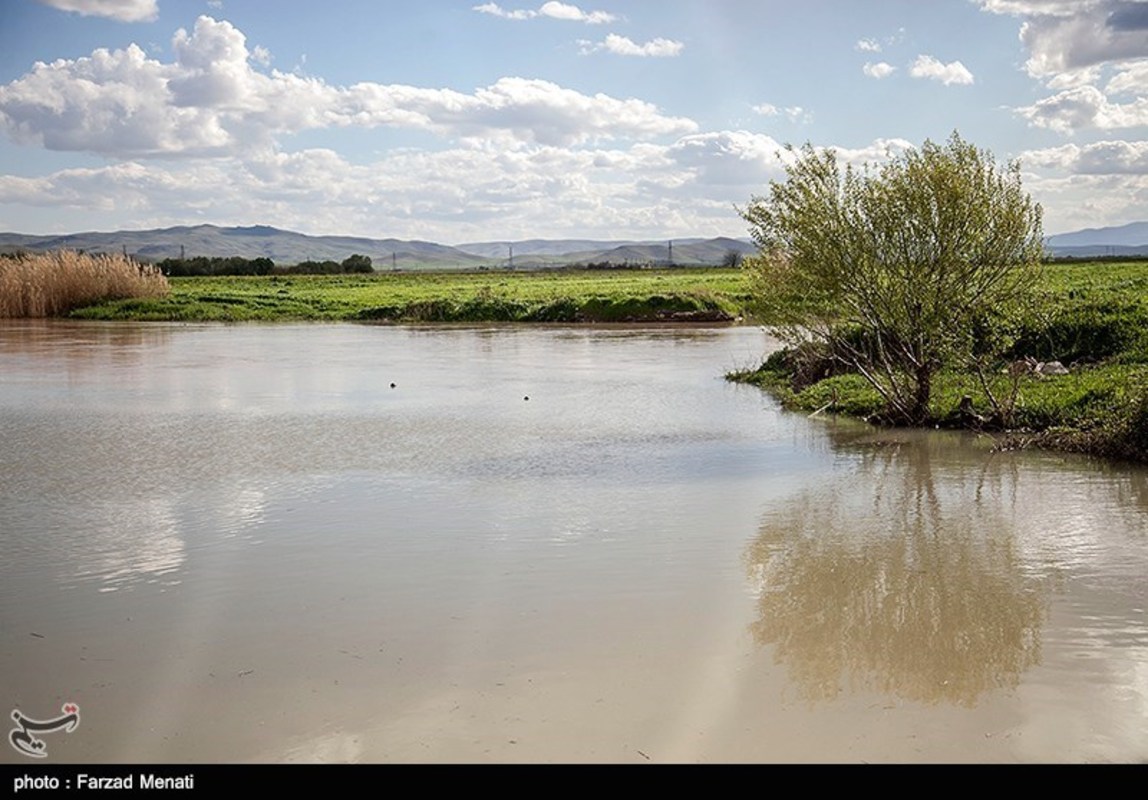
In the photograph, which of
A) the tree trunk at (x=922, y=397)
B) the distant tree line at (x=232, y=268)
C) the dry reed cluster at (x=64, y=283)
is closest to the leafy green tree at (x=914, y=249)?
the tree trunk at (x=922, y=397)

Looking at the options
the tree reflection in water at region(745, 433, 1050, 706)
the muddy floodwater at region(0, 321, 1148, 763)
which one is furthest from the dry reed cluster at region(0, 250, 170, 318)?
the tree reflection in water at region(745, 433, 1050, 706)

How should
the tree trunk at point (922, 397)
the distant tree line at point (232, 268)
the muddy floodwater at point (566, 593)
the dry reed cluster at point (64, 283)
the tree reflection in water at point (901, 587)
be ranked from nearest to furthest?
1. the muddy floodwater at point (566, 593)
2. the tree reflection in water at point (901, 587)
3. the tree trunk at point (922, 397)
4. the dry reed cluster at point (64, 283)
5. the distant tree line at point (232, 268)

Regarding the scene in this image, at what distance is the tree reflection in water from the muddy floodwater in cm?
4

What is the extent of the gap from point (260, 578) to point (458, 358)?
25.1 m

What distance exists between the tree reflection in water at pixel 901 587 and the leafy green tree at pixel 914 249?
11.4ft

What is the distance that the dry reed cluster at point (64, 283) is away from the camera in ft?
188

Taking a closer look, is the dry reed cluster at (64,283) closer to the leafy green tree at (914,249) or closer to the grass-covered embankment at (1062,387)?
the grass-covered embankment at (1062,387)

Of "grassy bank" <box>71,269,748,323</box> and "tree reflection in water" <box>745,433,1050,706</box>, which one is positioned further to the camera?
"grassy bank" <box>71,269,748,323</box>

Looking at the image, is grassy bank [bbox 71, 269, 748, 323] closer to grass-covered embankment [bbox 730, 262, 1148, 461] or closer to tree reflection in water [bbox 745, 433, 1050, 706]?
grass-covered embankment [bbox 730, 262, 1148, 461]


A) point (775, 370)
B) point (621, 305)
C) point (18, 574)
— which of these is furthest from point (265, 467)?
point (621, 305)

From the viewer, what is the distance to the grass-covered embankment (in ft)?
51.4

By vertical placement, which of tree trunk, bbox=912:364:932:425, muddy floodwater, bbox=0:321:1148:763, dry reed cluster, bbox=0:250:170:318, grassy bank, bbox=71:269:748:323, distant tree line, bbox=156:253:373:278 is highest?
distant tree line, bbox=156:253:373:278

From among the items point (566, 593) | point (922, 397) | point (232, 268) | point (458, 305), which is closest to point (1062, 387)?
point (922, 397)
